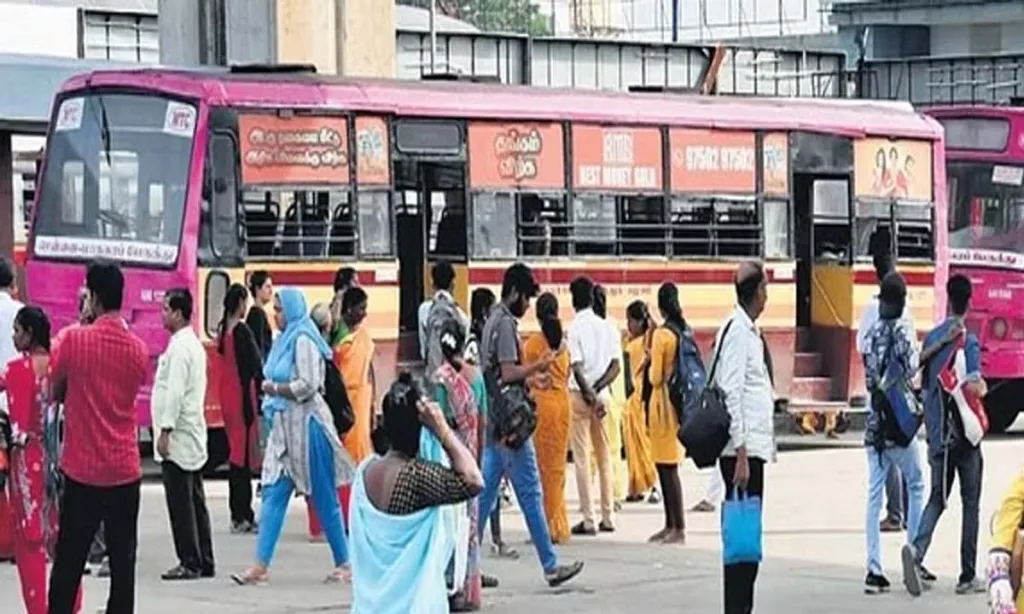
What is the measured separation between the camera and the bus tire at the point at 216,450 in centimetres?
2117

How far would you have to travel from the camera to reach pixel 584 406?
17.6 metres

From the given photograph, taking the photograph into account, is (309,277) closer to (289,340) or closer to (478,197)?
(478,197)

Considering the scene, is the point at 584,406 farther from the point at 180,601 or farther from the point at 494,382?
the point at 180,601

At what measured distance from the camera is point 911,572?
1424cm

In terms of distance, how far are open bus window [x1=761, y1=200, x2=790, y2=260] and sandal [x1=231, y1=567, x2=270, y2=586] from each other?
11065mm

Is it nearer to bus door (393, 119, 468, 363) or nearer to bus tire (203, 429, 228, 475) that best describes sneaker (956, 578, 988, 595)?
bus tire (203, 429, 228, 475)

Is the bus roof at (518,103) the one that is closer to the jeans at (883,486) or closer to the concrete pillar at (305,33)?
Result: the jeans at (883,486)

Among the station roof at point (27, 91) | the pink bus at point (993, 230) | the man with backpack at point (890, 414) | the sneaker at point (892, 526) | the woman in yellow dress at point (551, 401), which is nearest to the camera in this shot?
the man with backpack at point (890, 414)

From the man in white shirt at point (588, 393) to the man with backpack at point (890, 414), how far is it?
3292mm

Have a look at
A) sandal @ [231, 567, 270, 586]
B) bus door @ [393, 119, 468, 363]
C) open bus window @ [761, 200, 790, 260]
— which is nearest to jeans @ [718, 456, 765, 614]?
sandal @ [231, 567, 270, 586]

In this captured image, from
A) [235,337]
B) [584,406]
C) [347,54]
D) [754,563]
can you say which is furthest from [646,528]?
[347,54]

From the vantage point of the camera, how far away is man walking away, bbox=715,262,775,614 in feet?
39.7

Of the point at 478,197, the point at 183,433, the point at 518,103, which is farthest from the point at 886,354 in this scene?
the point at 518,103

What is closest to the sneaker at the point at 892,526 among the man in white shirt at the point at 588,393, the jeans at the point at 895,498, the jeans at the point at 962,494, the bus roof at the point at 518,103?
the jeans at the point at 895,498
